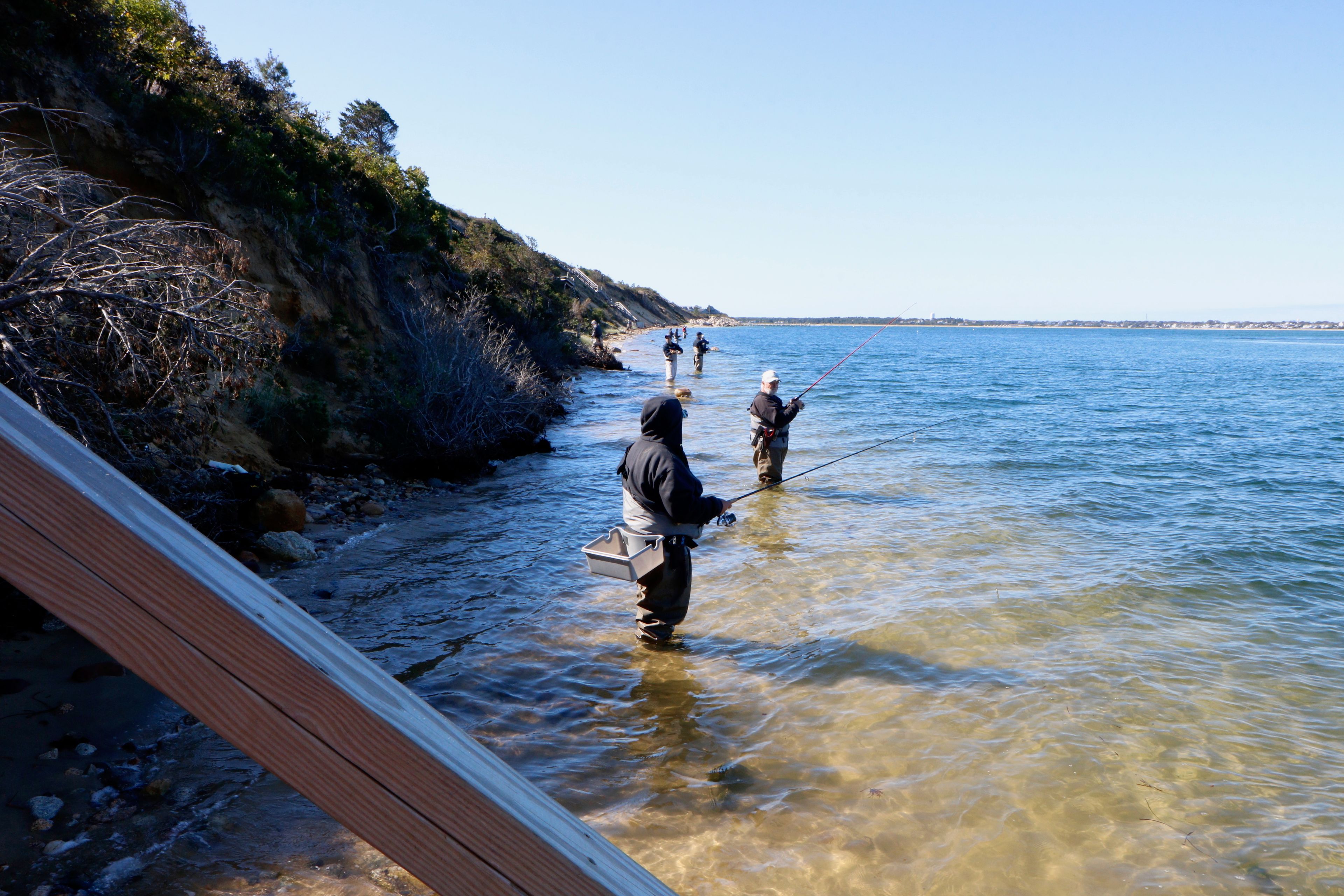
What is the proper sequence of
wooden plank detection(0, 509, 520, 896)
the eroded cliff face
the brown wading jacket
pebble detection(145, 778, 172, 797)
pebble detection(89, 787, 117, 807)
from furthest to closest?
the brown wading jacket < the eroded cliff face < pebble detection(145, 778, 172, 797) < pebble detection(89, 787, 117, 807) < wooden plank detection(0, 509, 520, 896)

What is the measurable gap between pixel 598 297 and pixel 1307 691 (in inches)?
3416

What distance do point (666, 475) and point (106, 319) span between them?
3.85 m

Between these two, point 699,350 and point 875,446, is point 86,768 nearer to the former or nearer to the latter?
point 875,446

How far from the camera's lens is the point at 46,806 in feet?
12.0

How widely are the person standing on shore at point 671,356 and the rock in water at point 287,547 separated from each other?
64.3 ft

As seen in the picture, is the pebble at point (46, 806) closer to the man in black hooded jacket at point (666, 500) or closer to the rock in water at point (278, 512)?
the man in black hooded jacket at point (666, 500)

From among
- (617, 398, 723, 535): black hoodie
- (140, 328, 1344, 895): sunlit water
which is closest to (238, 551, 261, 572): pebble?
(140, 328, 1344, 895): sunlit water

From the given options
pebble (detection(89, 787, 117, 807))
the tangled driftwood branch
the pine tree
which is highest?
the pine tree

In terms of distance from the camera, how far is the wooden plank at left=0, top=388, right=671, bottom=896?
38.2 inches

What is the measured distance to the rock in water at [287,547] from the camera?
25.8 ft

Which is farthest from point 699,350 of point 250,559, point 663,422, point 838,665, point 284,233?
point 663,422

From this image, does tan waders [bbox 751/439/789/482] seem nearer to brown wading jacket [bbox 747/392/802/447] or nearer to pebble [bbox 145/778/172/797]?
brown wading jacket [bbox 747/392/802/447]

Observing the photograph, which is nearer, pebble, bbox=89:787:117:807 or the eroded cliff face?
pebble, bbox=89:787:117:807

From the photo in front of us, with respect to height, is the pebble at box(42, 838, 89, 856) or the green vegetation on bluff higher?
the green vegetation on bluff
